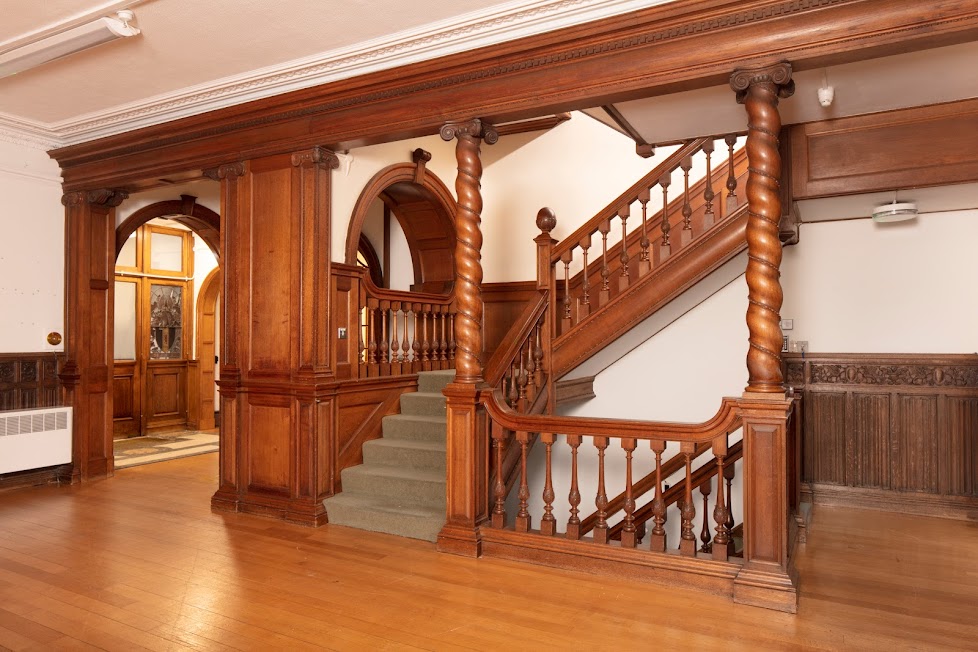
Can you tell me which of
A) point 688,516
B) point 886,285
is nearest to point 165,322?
point 688,516

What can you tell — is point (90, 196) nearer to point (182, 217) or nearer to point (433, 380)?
point (182, 217)

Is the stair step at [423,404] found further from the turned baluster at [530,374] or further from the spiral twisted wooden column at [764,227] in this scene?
the spiral twisted wooden column at [764,227]

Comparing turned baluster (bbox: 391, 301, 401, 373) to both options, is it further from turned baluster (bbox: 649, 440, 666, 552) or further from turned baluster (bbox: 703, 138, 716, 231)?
turned baluster (bbox: 649, 440, 666, 552)

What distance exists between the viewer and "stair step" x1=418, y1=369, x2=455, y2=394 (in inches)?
230

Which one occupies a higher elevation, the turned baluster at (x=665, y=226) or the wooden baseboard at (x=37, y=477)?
the turned baluster at (x=665, y=226)

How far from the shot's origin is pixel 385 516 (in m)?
4.54

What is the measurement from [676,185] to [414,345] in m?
2.92

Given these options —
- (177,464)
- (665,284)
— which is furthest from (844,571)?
(177,464)

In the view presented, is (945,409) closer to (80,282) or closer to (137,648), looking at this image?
(137,648)

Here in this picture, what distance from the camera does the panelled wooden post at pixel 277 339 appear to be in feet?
16.0

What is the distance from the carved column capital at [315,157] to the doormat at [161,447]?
4040mm

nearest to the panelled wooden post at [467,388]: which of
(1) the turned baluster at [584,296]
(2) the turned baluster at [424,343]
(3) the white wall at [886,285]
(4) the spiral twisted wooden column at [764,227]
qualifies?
(1) the turned baluster at [584,296]

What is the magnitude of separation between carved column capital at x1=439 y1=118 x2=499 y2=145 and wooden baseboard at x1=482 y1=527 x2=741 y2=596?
245 centimetres

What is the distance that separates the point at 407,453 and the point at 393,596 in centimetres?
177
